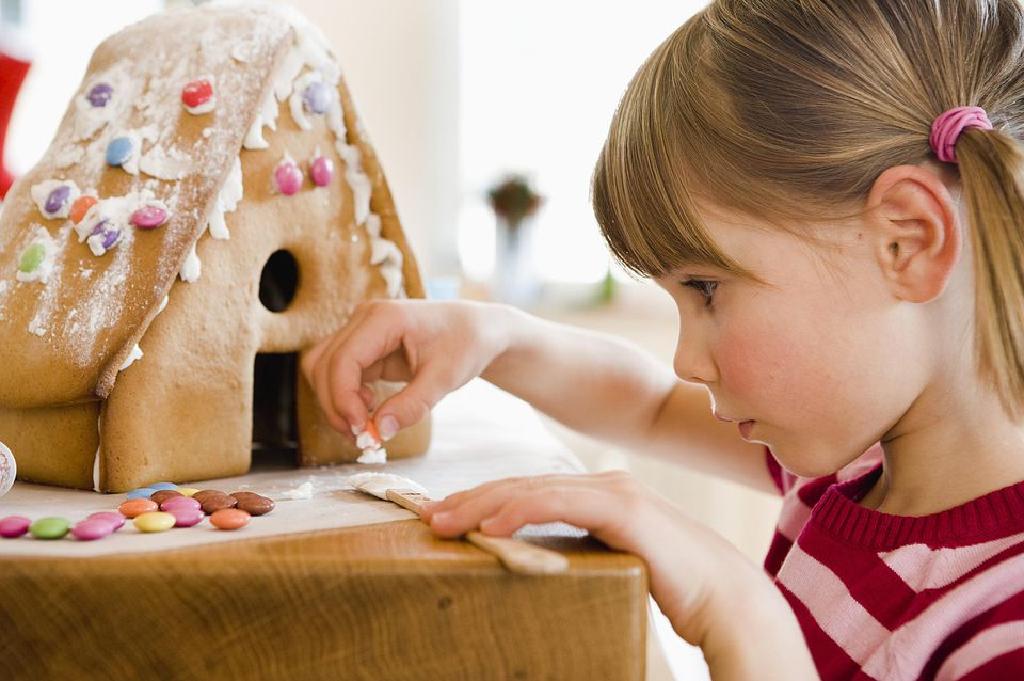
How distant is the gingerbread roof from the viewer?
649mm

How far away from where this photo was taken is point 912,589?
0.69m

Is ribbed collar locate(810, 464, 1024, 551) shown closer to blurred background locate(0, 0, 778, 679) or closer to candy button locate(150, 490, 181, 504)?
candy button locate(150, 490, 181, 504)

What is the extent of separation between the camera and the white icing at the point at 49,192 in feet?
2.26

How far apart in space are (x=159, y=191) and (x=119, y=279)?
2.7 inches

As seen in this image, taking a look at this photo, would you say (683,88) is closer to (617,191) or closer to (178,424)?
(617,191)

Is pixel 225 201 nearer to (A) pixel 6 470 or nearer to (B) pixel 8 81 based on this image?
(A) pixel 6 470

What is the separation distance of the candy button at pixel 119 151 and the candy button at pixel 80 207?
3cm

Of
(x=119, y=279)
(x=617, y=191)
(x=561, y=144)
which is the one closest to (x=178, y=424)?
(x=119, y=279)

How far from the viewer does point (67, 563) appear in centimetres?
46

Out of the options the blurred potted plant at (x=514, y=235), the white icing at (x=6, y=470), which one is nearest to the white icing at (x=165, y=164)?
the white icing at (x=6, y=470)

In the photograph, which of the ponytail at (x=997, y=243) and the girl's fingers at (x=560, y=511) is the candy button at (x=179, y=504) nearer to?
the girl's fingers at (x=560, y=511)

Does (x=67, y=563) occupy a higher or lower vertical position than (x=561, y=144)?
lower

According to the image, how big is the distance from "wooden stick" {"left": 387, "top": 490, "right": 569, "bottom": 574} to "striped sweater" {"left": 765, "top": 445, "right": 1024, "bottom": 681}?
0.29 m

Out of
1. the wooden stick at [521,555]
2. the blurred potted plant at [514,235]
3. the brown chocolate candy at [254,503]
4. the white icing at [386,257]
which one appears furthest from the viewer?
the blurred potted plant at [514,235]
